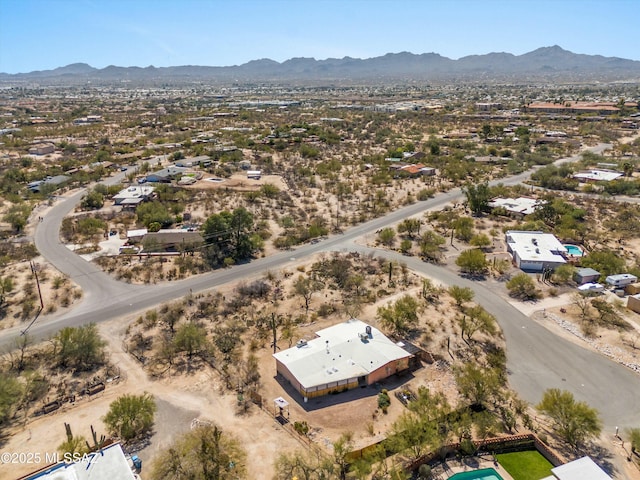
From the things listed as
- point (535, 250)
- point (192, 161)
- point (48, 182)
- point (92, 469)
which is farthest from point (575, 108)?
point (92, 469)

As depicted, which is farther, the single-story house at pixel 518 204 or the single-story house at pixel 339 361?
the single-story house at pixel 518 204

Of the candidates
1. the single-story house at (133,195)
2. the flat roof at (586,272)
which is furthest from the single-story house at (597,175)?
the single-story house at (133,195)

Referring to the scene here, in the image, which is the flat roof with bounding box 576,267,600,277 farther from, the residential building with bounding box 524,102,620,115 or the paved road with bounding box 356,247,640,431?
the residential building with bounding box 524,102,620,115

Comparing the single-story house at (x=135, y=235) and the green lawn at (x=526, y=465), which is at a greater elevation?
the single-story house at (x=135, y=235)

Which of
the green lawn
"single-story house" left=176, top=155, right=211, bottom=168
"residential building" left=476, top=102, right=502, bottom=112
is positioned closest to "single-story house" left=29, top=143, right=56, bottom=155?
"single-story house" left=176, top=155, right=211, bottom=168

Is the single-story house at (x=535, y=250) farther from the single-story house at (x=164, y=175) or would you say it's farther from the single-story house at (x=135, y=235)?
the single-story house at (x=164, y=175)
